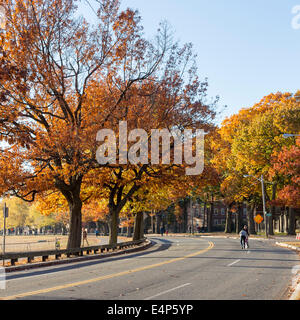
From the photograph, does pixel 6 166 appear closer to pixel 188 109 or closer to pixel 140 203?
pixel 188 109

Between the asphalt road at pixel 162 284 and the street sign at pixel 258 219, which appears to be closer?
the asphalt road at pixel 162 284

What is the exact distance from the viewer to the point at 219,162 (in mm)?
57031

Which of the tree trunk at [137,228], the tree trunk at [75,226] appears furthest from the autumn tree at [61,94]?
the tree trunk at [137,228]

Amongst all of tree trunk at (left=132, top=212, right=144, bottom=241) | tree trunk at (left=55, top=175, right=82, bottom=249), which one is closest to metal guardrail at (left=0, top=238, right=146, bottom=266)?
tree trunk at (left=55, top=175, right=82, bottom=249)

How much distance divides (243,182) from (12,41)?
39.8 m

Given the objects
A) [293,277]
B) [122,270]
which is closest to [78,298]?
[122,270]

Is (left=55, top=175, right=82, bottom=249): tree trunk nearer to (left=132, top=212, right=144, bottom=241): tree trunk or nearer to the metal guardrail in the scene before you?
the metal guardrail

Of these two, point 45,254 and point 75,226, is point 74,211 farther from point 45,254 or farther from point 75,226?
point 45,254

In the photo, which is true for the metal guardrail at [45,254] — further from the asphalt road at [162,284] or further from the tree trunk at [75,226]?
the asphalt road at [162,284]

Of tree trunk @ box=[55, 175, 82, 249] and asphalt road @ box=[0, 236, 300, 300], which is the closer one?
asphalt road @ box=[0, 236, 300, 300]

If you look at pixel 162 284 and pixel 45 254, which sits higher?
pixel 162 284

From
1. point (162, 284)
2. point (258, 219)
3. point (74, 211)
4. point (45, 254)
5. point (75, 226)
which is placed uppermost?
point (74, 211)

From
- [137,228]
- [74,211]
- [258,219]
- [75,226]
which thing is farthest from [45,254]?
[258,219]

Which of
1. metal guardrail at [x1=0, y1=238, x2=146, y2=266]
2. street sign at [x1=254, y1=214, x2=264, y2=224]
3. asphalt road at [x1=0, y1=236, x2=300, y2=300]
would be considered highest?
street sign at [x1=254, y1=214, x2=264, y2=224]
